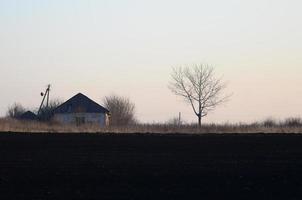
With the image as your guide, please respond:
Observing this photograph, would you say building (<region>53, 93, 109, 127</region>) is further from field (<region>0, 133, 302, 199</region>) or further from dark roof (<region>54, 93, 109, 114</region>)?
field (<region>0, 133, 302, 199</region>)

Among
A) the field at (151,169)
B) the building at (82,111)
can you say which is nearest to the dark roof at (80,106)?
the building at (82,111)

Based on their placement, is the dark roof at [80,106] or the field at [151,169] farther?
the dark roof at [80,106]

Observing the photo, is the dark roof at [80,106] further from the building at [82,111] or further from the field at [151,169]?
the field at [151,169]

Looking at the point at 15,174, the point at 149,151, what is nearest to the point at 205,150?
the point at 149,151

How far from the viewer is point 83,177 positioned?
18.5 metres

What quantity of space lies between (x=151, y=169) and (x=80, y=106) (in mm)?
78117

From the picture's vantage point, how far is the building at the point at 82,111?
308 feet

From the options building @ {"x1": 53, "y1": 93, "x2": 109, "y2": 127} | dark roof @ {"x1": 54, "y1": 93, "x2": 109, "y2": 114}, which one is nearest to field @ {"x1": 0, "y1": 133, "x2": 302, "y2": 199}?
building @ {"x1": 53, "y1": 93, "x2": 109, "y2": 127}

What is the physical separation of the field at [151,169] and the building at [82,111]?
6267 centimetres

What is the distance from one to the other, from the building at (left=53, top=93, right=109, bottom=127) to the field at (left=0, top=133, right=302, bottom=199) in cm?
6267

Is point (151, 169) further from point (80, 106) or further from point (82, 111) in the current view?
point (80, 106)

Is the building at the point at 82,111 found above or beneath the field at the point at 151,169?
above

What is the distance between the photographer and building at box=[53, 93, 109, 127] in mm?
93812

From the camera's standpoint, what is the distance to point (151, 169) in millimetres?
20078
